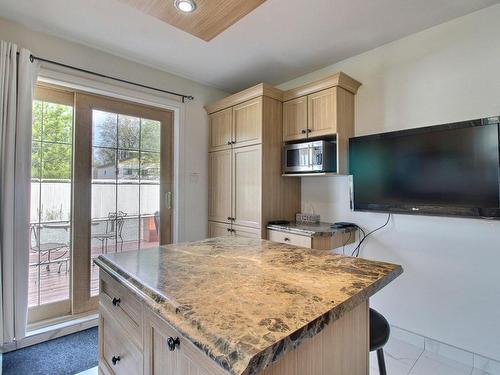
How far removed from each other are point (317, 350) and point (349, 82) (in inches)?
93.1

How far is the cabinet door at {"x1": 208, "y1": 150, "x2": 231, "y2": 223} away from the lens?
3.10 m

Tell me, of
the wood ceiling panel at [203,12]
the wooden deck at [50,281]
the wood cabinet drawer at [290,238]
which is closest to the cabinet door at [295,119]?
the wood cabinet drawer at [290,238]

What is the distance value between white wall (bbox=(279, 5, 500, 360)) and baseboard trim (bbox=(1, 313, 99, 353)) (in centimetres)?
259

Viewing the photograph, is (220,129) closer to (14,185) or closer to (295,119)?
(295,119)

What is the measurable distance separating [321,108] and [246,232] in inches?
56.3

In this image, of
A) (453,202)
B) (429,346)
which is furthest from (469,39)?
(429,346)

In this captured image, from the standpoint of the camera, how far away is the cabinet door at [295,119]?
269 cm

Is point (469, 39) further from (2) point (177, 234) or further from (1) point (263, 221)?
(2) point (177, 234)

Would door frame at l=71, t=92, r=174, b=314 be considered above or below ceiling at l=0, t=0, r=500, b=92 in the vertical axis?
below

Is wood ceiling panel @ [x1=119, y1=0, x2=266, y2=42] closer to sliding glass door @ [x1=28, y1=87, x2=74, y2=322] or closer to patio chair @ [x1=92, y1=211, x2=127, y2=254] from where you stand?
sliding glass door @ [x1=28, y1=87, x2=74, y2=322]

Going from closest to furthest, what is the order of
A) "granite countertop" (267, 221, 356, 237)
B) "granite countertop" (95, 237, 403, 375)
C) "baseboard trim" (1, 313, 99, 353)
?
"granite countertop" (95, 237, 403, 375)
"baseboard trim" (1, 313, 99, 353)
"granite countertop" (267, 221, 356, 237)

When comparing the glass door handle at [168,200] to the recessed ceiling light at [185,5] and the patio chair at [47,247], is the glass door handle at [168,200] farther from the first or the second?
the recessed ceiling light at [185,5]

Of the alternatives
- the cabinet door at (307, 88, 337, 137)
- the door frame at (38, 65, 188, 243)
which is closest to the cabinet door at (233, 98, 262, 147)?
the cabinet door at (307, 88, 337, 137)

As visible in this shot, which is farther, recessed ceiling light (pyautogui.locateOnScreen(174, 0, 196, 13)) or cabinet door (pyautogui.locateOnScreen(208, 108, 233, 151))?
cabinet door (pyautogui.locateOnScreen(208, 108, 233, 151))
